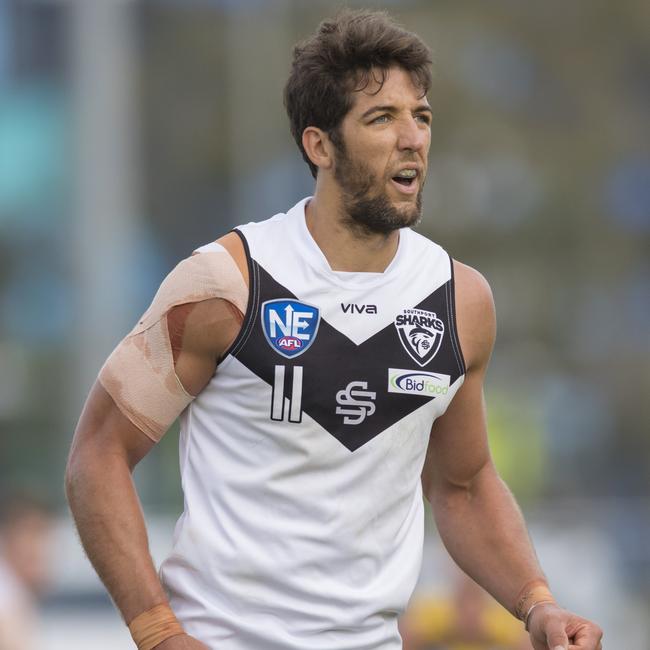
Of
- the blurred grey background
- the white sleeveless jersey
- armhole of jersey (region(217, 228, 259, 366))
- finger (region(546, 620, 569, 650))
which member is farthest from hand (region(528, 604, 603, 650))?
the blurred grey background

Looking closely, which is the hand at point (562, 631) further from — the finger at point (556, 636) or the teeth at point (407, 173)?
the teeth at point (407, 173)

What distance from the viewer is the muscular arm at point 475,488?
181 inches

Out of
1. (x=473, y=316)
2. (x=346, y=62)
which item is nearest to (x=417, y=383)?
(x=473, y=316)

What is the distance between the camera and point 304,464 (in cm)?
429

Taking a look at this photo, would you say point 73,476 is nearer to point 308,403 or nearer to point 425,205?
point 308,403

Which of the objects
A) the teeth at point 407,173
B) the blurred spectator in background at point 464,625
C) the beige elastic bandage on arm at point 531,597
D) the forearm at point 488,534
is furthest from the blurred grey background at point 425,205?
the teeth at point 407,173

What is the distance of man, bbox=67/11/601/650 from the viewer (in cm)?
427

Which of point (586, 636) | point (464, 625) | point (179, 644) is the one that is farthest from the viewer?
point (464, 625)

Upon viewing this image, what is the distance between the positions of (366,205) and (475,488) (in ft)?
3.10

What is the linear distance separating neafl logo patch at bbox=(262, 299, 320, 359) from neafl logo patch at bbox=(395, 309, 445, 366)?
252 millimetres

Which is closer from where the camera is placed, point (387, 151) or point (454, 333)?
point (387, 151)

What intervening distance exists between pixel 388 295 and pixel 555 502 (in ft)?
46.7

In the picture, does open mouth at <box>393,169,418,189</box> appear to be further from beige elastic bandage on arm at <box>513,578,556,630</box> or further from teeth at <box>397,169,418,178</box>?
beige elastic bandage on arm at <box>513,578,556,630</box>

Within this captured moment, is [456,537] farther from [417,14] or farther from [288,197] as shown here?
[417,14]
